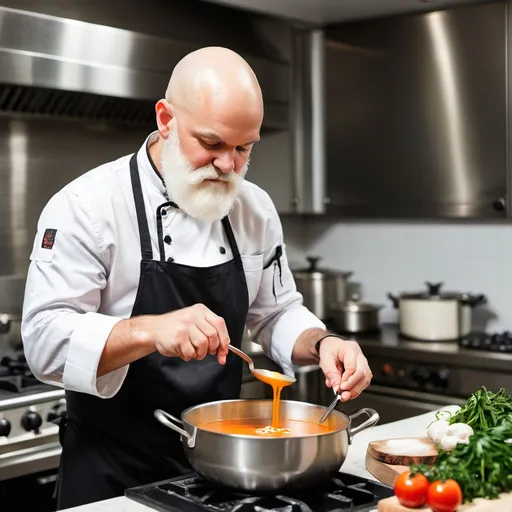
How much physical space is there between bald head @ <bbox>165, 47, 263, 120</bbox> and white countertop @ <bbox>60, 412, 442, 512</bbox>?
31.3 inches

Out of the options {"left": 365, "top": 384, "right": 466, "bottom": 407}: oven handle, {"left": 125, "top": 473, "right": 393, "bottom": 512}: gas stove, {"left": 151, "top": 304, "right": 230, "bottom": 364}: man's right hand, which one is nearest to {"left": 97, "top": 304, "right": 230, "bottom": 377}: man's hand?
{"left": 151, "top": 304, "right": 230, "bottom": 364}: man's right hand

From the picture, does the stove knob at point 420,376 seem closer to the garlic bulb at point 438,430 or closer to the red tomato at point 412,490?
the garlic bulb at point 438,430

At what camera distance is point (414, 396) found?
351 centimetres

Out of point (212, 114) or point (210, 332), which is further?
point (212, 114)

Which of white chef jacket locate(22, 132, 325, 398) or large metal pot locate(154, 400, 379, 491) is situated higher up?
white chef jacket locate(22, 132, 325, 398)

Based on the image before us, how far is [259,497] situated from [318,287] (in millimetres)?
2473

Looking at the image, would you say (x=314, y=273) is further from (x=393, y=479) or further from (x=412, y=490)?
(x=412, y=490)

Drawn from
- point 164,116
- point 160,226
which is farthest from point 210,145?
point 160,226

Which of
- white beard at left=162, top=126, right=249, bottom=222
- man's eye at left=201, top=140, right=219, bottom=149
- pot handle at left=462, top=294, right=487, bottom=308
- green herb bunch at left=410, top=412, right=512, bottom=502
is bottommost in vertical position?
green herb bunch at left=410, top=412, right=512, bottom=502

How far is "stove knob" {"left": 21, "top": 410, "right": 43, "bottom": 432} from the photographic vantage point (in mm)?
2711

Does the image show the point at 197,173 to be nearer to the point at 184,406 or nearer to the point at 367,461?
the point at 184,406

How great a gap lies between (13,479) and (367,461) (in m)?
1.45

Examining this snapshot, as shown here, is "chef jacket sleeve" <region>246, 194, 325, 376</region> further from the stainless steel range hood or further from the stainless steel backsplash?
the stainless steel backsplash

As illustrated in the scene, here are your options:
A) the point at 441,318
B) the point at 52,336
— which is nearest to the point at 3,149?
the point at 52,336
